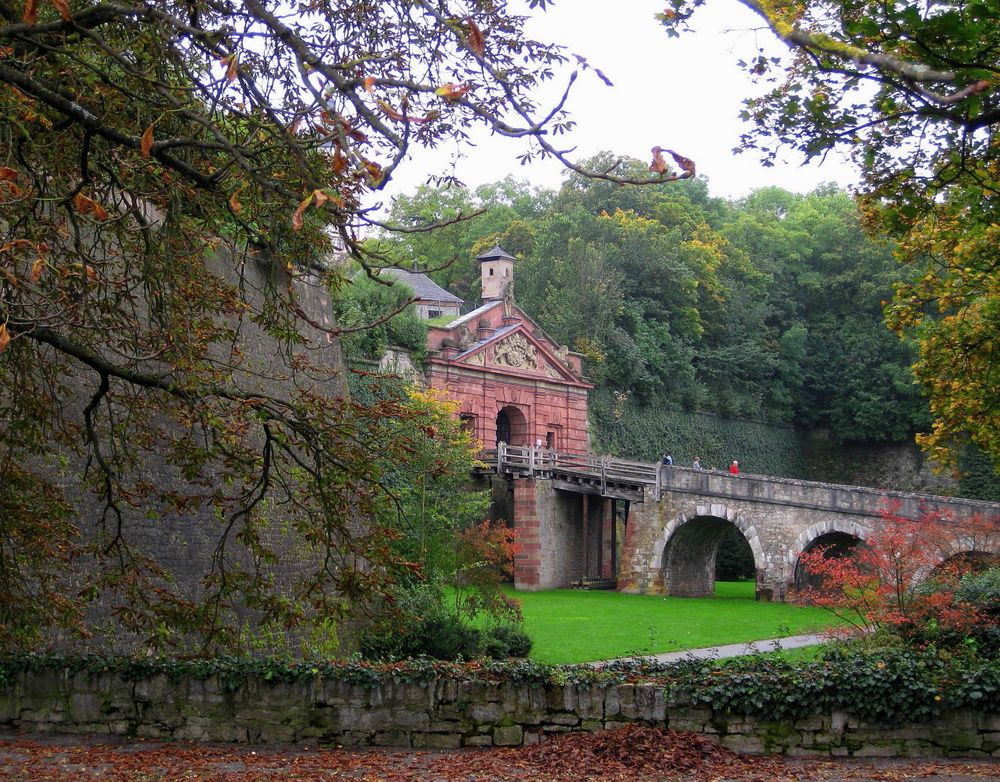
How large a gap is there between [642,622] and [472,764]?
1598cm

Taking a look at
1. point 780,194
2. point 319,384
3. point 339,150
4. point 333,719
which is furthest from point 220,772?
point 780,194

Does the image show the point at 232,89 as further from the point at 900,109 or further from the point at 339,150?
the point at 900,109

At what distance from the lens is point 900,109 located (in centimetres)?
998

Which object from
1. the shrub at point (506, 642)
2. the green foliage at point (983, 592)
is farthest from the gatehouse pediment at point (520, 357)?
the green foliage at point (983, 592)

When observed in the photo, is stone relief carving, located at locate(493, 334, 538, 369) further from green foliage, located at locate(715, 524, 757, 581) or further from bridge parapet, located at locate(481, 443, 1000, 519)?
green foliage, located at locate(715, 524, 757, 581)

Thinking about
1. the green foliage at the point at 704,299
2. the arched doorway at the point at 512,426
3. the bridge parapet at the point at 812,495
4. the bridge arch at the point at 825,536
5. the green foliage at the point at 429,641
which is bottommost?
the green foliage at the point at 429,641

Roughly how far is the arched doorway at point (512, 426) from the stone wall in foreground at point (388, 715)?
94.8 feet

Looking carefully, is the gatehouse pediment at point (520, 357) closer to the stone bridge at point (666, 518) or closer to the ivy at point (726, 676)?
the stone bridge at point (666, 518)

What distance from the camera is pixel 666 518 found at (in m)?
33.0

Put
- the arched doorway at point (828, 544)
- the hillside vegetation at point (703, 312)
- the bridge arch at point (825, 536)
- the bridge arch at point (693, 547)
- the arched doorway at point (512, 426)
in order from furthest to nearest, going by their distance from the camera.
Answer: the hillside vegetation at point (703, 312)
the arched doorway at point (512, 426)
the bridge arch at point (693, 547)
the arched doorway at point (828, 544)
the bridge arch at point (825, 536)

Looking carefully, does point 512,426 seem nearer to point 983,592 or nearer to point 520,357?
point 520,357

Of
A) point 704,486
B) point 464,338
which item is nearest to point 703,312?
point 464,338

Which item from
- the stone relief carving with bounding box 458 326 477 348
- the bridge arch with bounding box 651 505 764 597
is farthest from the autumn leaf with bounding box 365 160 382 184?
the stone relief carving with bounding box 458 326 477 348

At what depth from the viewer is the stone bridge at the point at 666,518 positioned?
30.5 meters
